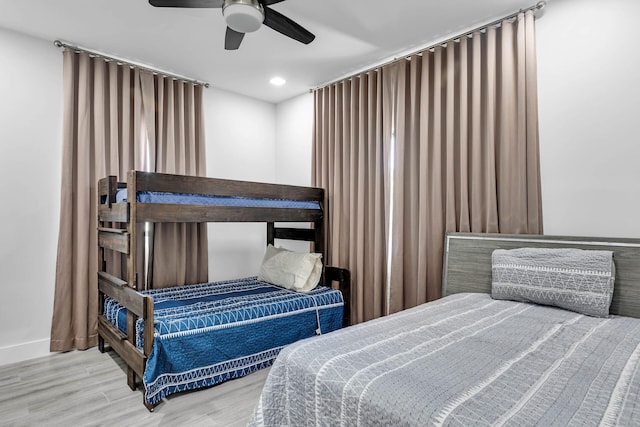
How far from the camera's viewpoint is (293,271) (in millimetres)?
3141

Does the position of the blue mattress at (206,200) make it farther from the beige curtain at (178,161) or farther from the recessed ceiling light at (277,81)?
the recessed ceiling light at (277,81)

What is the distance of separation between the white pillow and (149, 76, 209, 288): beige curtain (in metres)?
0.75

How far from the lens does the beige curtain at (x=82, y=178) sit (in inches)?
112

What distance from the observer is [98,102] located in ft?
9.89

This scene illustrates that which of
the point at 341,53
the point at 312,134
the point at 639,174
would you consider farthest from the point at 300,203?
the point at 639,174

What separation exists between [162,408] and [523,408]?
198 cm

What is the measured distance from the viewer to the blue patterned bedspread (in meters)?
2.15

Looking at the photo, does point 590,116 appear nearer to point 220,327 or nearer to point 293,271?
point 293,271

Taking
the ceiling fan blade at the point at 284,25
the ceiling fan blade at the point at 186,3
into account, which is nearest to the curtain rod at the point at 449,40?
the ceiling fan blade at the point at 284,25

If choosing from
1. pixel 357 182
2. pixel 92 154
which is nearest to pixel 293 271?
pixel 357 182

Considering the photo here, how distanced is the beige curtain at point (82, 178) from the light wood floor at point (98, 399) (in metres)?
0.36

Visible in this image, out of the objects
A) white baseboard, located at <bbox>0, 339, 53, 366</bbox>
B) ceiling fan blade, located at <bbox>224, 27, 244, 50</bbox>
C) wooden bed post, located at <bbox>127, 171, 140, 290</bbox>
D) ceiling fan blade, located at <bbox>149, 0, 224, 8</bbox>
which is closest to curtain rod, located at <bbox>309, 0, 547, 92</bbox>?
ceiling fan blade, located at <bbox>224, 27, 244, 50</bbox>

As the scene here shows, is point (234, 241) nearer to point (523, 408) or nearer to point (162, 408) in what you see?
point (162, 408)

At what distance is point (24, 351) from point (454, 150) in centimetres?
371
